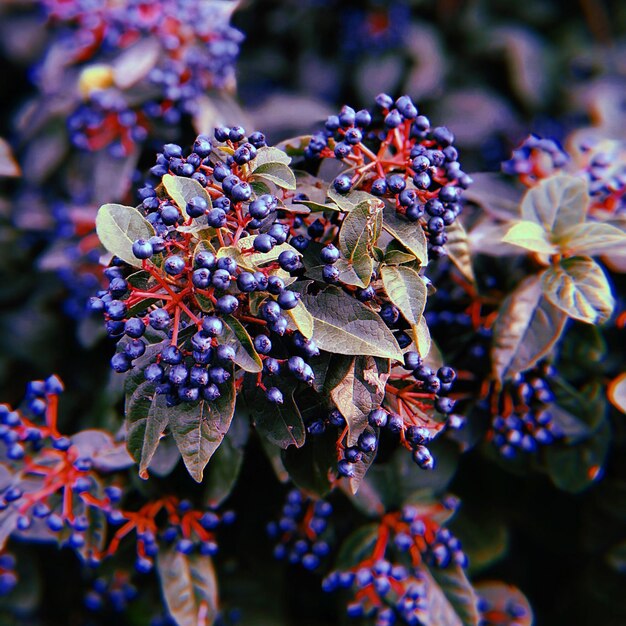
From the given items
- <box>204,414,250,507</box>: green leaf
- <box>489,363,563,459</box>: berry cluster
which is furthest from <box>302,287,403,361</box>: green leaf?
<box>489,363,563,459</box>: berry cluster

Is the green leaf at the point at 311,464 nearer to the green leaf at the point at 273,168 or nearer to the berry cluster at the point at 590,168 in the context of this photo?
the green leaf at the point at 273,168

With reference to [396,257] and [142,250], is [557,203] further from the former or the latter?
[142,250]

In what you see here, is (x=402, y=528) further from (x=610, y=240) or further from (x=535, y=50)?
(x=535, y=50)

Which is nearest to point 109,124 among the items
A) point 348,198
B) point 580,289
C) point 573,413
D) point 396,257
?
point 348,198

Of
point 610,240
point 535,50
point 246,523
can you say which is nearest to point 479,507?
point 246,523

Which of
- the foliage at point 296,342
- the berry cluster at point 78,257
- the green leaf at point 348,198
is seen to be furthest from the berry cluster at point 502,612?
the berry cluster at point 78,257

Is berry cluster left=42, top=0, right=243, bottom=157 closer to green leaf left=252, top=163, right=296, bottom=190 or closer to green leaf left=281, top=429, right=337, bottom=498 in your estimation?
green leaf left=252, top=163, right=296, bottom=190

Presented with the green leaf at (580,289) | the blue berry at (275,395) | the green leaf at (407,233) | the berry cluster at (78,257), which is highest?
the green leaf at (407,233)
